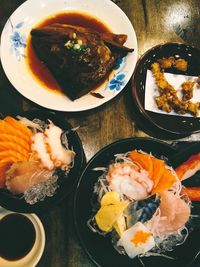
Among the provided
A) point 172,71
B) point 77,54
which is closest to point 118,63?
point 77,54

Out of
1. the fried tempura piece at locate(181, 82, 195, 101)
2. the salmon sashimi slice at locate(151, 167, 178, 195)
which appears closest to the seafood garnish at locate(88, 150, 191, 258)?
the salmon sashimi slice at locate(151, 167, 178, 195)

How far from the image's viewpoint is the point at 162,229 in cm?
239

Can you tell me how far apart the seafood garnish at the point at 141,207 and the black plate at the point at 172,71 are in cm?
39

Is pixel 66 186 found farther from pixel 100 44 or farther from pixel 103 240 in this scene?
pixel 100 44

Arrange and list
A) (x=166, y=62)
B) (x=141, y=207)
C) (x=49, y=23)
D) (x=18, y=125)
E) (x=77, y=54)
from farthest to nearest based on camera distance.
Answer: (x=49, y=23), (x=166, y=62), (x=77, y=54), (x=18, y=125), (x=141, y=207)

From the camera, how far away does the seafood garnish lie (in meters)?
2.31

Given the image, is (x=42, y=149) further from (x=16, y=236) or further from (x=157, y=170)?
(x=157, y=170)

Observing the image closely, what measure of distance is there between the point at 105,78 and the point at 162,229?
1.14 m

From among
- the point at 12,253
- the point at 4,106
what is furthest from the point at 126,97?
the point at 12,253

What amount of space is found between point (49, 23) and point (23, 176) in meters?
1.27

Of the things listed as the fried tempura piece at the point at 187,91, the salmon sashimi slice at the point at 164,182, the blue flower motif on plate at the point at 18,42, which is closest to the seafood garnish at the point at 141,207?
the salmon sashimi slice at the point at 164,182

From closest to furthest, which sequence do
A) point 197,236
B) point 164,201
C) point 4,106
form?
point 164,201 < point 197,236 < point 4,106

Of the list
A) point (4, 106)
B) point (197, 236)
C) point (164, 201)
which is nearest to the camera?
point (164, 201)

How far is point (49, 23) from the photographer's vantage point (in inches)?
117
